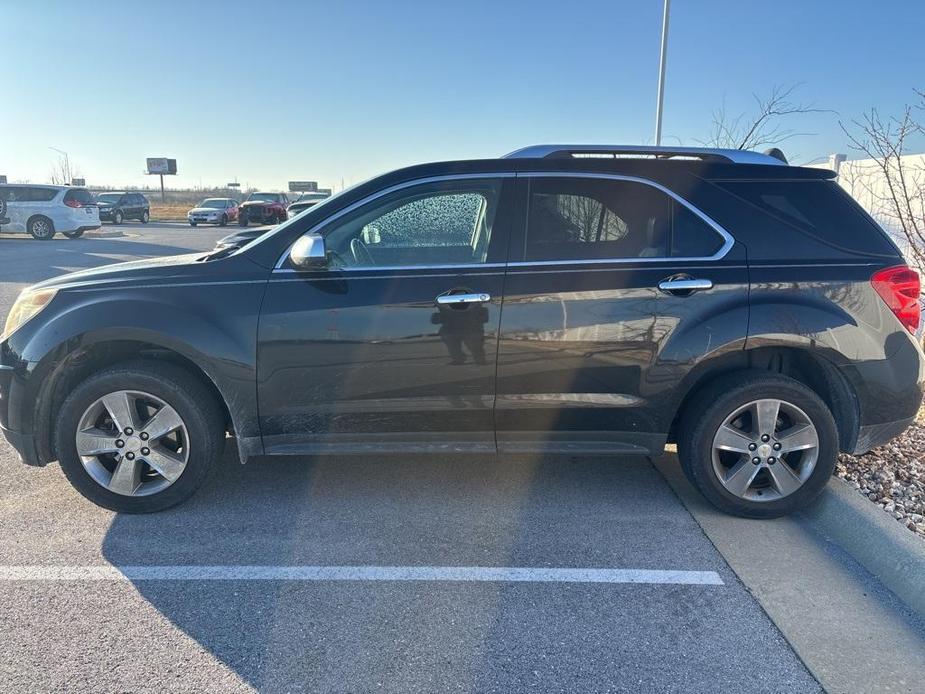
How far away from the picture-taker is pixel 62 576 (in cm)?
287

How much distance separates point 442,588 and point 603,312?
5.14 ft

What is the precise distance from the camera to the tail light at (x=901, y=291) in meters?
3.30

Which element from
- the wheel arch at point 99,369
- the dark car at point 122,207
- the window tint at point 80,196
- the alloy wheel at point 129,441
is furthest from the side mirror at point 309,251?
Result: the dark car at point 122,207

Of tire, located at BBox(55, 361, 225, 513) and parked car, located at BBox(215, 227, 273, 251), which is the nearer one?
tire, located at BBox(55, 361, 225, 513)

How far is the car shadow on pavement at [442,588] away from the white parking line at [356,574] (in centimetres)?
4

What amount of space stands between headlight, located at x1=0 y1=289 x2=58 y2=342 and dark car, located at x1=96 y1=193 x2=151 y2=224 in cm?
3345

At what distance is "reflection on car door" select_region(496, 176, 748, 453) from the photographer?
128 inches

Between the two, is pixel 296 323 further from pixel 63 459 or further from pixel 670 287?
pixel 670 287

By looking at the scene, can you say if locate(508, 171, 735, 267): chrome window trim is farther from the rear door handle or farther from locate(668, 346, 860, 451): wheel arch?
locate(668, 346, 860, 451): wheel arch

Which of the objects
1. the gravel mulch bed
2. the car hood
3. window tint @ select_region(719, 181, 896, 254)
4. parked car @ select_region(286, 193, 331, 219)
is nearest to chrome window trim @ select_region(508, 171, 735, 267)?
window tint @ select_region(719, 181, 896, 254)

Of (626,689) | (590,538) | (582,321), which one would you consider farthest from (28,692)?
(582,321)

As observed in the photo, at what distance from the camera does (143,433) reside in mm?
3336

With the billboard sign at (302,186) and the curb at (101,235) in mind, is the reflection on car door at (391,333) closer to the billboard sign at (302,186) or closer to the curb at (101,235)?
the curb at (101,235)

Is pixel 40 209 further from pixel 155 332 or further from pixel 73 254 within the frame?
pixel 155 332
